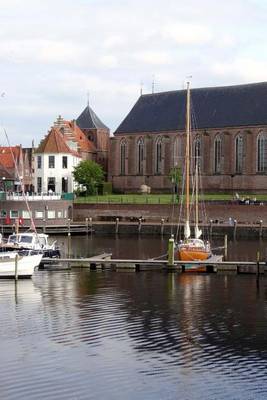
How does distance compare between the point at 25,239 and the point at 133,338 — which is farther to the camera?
the point at 25,239

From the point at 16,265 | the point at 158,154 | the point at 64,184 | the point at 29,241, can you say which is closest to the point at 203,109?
the point at 158,154

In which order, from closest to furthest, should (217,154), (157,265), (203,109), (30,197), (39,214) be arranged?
(157,265)
(39,214)
(30,197)
(217,154)
(203,109)

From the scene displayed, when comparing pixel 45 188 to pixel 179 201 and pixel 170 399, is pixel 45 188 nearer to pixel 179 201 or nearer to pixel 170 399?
pixel 179 201

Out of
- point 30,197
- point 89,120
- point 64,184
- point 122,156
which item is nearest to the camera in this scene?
point 30,197

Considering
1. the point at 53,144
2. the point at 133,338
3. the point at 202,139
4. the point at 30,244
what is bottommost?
the point at 133,338

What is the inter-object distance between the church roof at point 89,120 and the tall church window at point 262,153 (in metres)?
35.5

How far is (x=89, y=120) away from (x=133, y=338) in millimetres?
110116

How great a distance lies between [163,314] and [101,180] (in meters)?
84.7

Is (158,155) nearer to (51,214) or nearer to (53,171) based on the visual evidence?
(53,171)

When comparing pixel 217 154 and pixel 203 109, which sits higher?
pixel 203 109

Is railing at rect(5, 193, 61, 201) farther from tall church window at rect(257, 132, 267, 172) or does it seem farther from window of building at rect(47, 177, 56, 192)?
tall church window at rect(257, 132, 267, 172)

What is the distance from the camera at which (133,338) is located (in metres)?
30.3

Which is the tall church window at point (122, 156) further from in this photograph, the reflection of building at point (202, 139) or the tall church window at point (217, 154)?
the tall church window at point (217, 154)

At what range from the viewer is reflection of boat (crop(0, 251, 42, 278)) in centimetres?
4631
